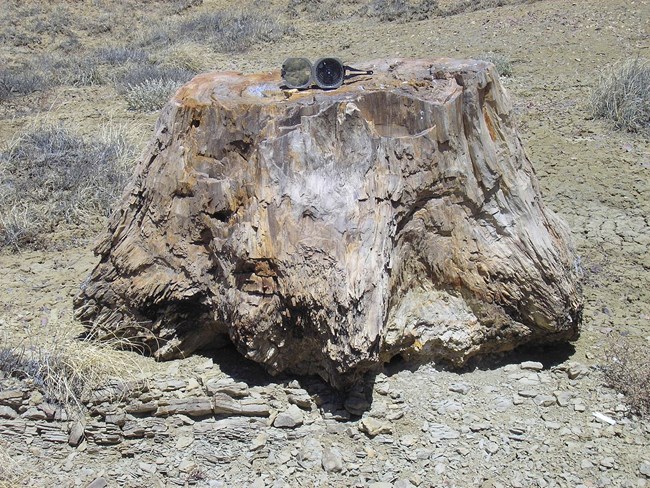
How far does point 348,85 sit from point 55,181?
9.37ft

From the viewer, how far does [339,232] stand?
3113mm

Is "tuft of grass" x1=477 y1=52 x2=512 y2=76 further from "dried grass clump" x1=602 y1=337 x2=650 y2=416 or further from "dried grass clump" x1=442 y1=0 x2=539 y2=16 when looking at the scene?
"dried grass clump" x1=602 y1=337 x2=650 y2=416

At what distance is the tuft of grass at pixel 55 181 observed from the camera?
198 inches

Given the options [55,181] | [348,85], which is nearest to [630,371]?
[348,85]

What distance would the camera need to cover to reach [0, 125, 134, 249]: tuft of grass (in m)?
5.02

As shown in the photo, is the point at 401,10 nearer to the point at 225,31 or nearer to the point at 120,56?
the point at 225,31

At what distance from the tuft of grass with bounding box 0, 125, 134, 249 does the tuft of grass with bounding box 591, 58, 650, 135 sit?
397 cm

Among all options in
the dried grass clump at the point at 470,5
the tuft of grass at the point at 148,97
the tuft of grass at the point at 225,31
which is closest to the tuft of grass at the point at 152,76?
the tuft of grass at the point at 148,97

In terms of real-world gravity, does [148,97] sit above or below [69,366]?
below

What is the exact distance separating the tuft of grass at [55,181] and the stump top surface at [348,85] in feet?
6.06

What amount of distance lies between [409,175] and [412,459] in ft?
3.99

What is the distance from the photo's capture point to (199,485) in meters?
3.02

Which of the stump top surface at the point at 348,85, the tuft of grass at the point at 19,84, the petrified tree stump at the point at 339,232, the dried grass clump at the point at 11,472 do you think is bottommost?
the tuft of grass at the point at 19,84

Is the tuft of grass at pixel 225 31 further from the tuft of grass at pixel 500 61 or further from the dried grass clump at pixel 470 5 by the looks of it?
the tuft of grass at pixel 500 61
